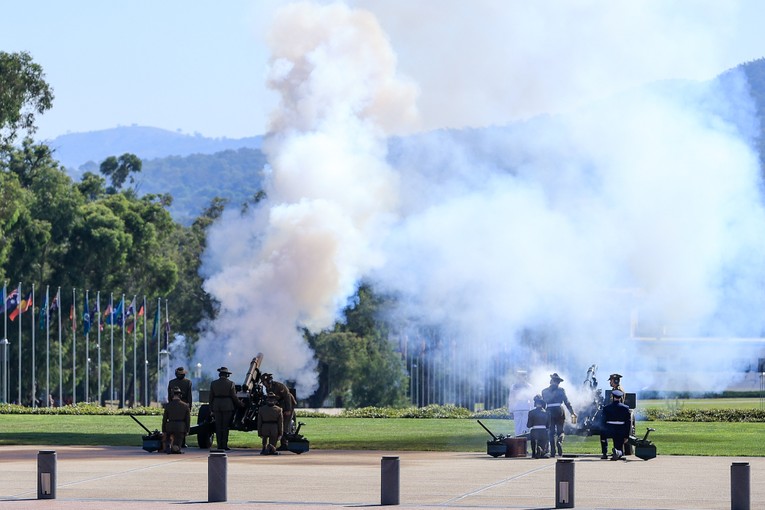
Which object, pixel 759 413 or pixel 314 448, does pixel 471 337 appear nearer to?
pixel 759 413

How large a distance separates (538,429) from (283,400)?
557cm

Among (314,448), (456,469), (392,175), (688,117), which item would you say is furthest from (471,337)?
(456,469)

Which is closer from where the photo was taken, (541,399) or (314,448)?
(541,399)

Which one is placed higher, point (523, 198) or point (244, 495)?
point (523, 198)

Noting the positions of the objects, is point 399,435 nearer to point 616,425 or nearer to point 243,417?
point 243,417

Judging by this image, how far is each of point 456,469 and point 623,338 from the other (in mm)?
33824

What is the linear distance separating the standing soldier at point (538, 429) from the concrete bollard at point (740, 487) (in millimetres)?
10397

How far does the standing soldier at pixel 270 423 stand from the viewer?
32500mm

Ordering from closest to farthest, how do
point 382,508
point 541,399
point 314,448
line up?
point 382,508, point 541,399, point 314,448

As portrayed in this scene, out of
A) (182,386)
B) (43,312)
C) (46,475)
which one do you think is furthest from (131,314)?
(46,475)

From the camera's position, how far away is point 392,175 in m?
54.9

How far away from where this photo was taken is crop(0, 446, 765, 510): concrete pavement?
912 inches

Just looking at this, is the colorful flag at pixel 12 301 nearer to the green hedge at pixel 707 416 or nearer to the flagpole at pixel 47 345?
the flagpole at pixel 47 345

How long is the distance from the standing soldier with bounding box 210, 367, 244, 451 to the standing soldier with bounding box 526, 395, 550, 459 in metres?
6.41
